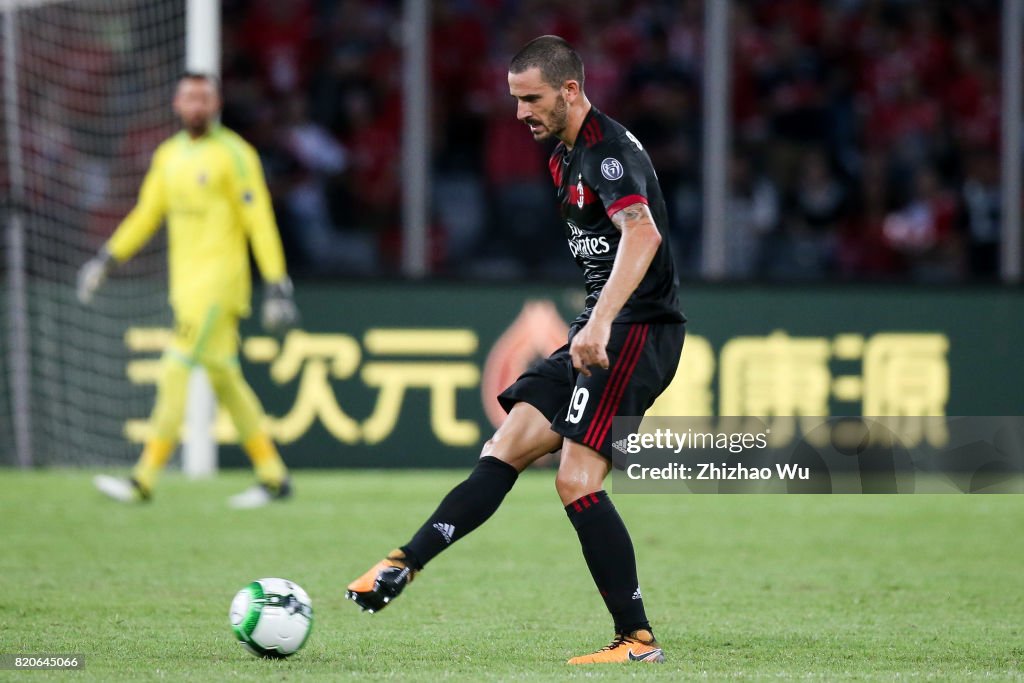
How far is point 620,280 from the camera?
467cm

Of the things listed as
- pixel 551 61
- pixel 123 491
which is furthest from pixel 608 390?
pixel 123 491

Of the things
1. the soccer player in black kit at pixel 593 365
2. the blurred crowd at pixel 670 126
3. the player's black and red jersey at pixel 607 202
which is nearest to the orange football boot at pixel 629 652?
the soccer player in black kit at pixel 593 365

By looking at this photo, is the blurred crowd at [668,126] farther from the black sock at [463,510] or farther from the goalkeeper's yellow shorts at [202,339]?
the black sock at [463,510]

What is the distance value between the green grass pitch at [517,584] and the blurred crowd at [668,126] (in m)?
3.54

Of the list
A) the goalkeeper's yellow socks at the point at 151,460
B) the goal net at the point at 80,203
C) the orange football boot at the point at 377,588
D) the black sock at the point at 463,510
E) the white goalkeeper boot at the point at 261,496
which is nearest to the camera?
the orange football boot at the point at 377,588

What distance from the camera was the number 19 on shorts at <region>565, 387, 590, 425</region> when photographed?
4855 millimetres

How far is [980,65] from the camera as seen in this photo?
15.2 metres

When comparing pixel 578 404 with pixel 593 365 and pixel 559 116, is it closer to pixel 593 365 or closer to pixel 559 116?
pixel 593 365

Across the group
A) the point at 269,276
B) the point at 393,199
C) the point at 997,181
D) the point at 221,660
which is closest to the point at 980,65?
the point at 997,181

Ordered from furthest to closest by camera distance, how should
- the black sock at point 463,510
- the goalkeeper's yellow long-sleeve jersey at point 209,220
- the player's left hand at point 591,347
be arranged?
1. the goalkeeper's yellow long-sleeve jersey at point 209,220
2. the black sock at point 463,510
3. the player's left hand at point 591,347

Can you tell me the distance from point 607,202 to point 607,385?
56 centimetres

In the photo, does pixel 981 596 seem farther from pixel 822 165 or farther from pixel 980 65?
pixel 980 65

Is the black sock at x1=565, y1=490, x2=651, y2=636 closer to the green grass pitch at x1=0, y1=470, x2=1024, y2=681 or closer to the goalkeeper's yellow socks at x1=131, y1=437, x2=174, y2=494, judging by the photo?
the green grass pitch at x1=0, y1=470, x2=1024, y2=681

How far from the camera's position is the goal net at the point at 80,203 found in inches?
437
